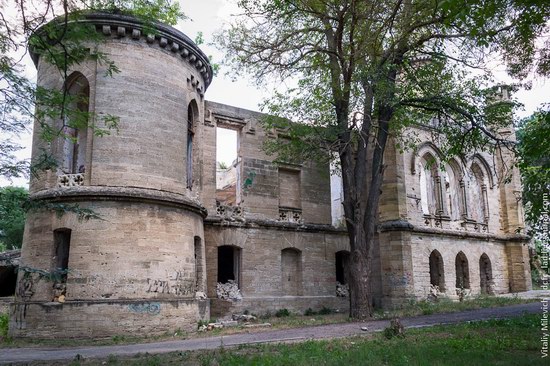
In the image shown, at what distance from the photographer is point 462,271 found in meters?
23.1

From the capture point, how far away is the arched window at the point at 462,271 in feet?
75.1

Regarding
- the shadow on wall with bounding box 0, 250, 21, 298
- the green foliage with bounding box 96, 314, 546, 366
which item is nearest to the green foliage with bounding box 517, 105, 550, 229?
the green foliage with bounding box 96, 314, 546, 366

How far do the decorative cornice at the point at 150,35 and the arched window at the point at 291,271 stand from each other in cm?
737

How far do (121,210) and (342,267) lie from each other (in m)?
11.3

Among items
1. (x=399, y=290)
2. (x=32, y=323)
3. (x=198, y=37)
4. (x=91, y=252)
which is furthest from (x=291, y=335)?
(x=198, y=37)

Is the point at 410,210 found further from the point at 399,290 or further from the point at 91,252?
the point at 91,252

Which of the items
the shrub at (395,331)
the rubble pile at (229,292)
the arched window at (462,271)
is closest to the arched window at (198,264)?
the rubble pile at (229,292)

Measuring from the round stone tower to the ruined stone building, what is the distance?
4 centimetres

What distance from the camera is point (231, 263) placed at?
20562 mm

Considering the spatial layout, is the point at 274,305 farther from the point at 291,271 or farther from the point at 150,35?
the point at 150,35

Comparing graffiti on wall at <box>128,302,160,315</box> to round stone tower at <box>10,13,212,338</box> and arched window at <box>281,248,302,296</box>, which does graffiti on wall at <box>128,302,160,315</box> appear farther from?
arched window at <box>281,248,302,296</box>

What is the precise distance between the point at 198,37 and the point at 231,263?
38.9 ft

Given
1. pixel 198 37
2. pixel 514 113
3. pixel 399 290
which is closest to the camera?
pixel 514 113

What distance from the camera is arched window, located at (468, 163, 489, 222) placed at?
24688 mm
